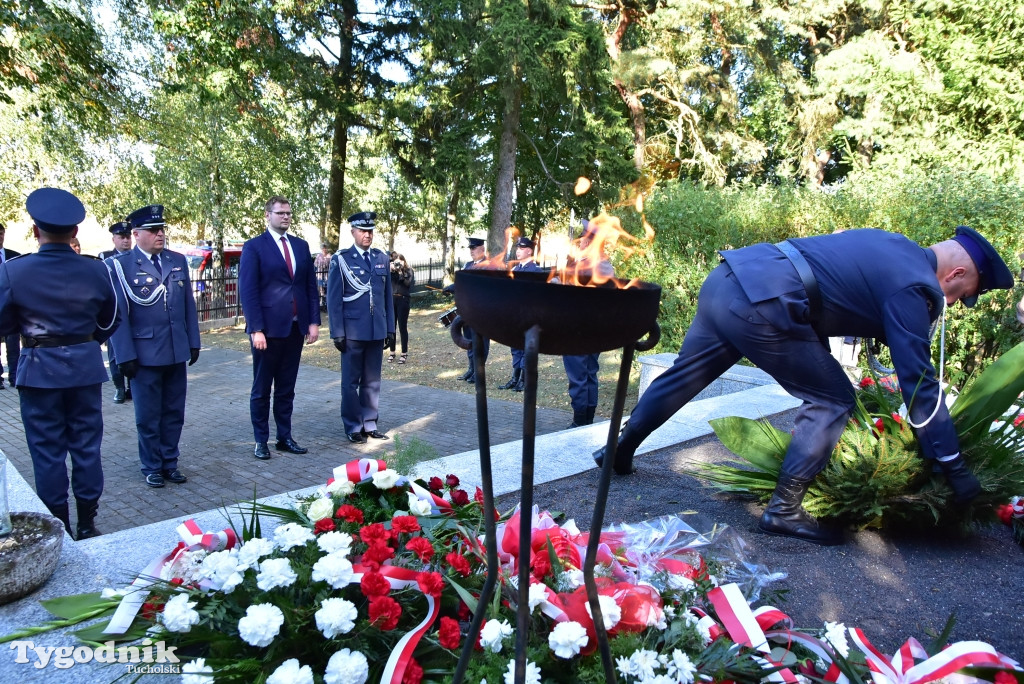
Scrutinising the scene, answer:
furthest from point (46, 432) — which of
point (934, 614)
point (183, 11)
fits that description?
point (183, 11)

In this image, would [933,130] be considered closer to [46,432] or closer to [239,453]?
[239,453]

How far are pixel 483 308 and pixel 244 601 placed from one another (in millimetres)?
1200

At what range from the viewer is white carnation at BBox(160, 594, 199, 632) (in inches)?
83.5

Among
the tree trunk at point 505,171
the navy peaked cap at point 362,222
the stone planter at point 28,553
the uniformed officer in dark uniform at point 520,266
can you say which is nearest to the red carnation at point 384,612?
the stone planter at point 28,553

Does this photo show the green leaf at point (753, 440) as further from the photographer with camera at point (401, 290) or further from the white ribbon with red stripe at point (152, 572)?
the photographer with camera at point (401, 290)

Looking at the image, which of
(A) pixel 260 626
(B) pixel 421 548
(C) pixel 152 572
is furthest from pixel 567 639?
(C) pixel 152 572

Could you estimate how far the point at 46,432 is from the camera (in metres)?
3.93

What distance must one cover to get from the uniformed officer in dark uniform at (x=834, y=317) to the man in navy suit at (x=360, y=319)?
3.49 meters

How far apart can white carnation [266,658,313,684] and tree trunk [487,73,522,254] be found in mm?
14563

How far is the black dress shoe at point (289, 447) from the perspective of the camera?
6.17 metres

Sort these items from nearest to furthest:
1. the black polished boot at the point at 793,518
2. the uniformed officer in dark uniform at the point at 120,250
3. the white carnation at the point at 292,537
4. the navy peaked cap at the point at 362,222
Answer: the white carnation at the point at 292,537 → the black polished boot at the point at 793,518 → the navy peaked cap at the point at 362,222 → the uniformed officer in dark uniform at the point at 120,250

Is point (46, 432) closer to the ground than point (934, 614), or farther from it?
farther from it

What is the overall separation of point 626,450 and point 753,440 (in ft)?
2.31

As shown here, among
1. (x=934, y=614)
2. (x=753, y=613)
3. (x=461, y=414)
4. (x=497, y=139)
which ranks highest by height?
(x=497, y=139)
